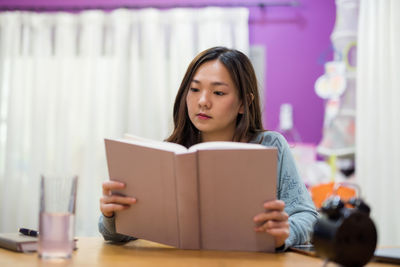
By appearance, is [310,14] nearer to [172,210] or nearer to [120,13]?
[120,13]

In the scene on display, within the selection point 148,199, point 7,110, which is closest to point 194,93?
point 148,199

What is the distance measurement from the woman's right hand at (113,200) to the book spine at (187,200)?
0.44ft

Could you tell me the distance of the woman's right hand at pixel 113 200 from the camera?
4.09 ft

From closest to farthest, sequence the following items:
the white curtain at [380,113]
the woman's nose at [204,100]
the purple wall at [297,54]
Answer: the woman's nose at [204,100]
the white curtain at [380,113]
the purple wall at [297,54]

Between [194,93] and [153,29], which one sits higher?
[153,29]

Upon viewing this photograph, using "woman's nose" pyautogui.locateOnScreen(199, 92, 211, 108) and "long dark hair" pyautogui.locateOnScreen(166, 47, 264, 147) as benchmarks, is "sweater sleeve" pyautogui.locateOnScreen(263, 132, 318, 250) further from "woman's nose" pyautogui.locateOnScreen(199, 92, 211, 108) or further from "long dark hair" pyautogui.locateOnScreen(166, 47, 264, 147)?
"woman's nose" pyautogui.locateOnScreen(199, 92, 211, 108)

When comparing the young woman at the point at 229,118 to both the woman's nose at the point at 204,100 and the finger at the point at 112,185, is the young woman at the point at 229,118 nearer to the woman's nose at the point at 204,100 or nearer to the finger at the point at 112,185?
the woman's nose at the point at 204,100

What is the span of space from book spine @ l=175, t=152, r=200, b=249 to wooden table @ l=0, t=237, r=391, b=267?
0.03 meters

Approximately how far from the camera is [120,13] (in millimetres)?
3639

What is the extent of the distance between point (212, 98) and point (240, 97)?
0.13 meters

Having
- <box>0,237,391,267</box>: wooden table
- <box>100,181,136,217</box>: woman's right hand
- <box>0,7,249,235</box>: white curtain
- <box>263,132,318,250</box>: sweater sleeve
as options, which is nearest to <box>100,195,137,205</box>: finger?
<box>100,181,136,217</box>: woman's right hand

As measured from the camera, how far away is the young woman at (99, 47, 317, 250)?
57.4 inches

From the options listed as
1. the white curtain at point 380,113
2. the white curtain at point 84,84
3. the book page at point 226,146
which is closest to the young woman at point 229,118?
the book page at point 226,146

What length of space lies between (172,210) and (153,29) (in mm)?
2578
